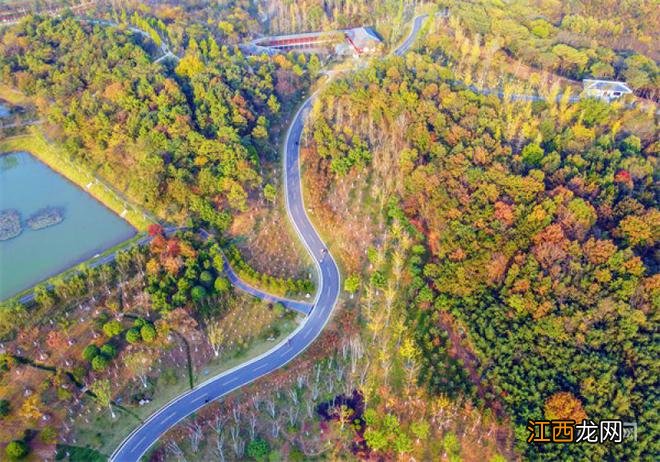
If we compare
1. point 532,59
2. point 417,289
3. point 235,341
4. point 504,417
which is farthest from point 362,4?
point 504,417

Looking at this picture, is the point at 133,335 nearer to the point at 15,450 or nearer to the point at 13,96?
the point at 15,450

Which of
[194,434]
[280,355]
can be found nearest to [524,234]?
[280,355]

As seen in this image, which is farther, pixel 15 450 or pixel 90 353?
pixel 90 353

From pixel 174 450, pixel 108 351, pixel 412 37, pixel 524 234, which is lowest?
pixel 174 450

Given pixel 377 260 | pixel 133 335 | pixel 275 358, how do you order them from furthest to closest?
pixel 377 260
pixel 275 358
pixel 133 335

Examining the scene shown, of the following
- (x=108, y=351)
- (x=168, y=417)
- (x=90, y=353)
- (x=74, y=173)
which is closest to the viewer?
(x=168, y=417)

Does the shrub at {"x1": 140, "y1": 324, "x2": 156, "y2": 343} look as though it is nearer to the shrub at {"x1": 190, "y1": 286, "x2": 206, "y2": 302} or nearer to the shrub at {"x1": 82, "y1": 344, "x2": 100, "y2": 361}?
the shrub at {"x1": 82, "y1": 344, "x2": 100, "y2": 361}
